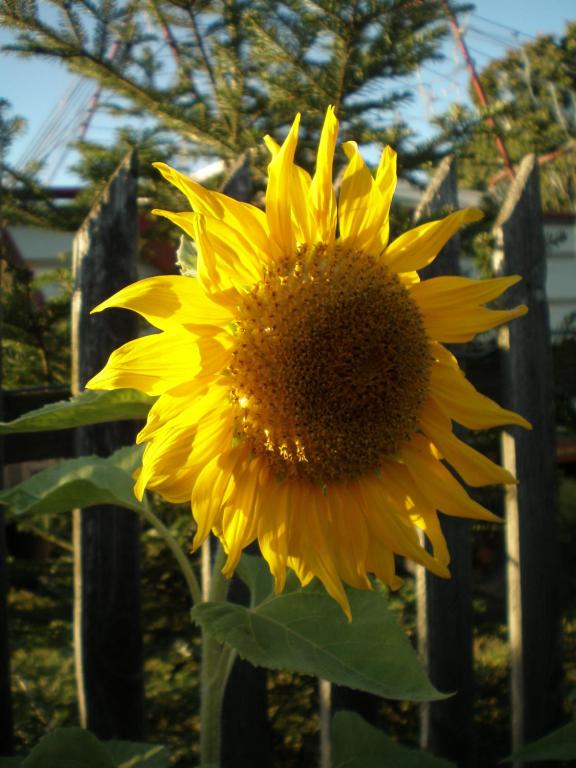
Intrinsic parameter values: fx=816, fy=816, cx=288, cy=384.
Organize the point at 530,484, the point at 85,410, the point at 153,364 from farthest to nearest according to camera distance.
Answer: the point at 530,484
the point at 85,410
the point at 153,364

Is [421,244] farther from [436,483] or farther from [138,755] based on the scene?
[138,755]

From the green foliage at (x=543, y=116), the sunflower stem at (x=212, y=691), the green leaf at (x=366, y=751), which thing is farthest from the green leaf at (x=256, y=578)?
the green foliage at (x=543, y=116)

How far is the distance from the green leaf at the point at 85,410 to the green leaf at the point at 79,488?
11 centimetres

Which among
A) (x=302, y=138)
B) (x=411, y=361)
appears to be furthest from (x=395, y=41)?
(x=411, y=361)

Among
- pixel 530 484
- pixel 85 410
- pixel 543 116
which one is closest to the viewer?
pixel 85 410

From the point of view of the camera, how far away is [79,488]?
1348 millimetres

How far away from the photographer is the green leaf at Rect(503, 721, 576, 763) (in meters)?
1.28

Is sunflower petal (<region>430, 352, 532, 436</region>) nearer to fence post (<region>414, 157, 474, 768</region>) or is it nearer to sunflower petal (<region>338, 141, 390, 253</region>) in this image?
sunflower petal (<region>338, 141, 390, 253</region>)

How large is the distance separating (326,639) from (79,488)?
1.54 feet

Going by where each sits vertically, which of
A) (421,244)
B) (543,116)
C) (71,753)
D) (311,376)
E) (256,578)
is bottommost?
(71,753)

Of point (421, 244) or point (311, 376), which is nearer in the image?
point (311, 376)

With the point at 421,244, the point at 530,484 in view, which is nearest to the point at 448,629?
the point at 530,484

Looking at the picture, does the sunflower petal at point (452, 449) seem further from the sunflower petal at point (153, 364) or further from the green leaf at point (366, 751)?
the green leaf at point (366, 751)

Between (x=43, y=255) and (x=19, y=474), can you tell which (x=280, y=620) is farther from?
(x=43, y=255)
